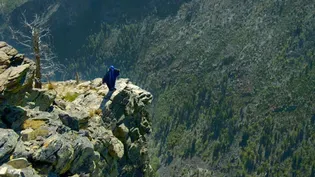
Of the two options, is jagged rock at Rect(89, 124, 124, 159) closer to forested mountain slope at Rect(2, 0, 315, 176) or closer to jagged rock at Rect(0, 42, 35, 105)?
jagged rock at Rect(0, 42, 35, 105)

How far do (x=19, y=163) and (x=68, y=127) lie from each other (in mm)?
8033

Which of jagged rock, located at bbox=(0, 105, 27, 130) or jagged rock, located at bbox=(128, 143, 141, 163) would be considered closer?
jagged rock, located at bbox=(0, 105, 27, 130)

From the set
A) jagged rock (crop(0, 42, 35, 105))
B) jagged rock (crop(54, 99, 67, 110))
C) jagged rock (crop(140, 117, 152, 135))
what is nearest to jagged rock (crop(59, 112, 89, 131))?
jagged rock (crop(54, 99, 67, 110))

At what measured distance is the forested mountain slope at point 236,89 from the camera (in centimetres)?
11581

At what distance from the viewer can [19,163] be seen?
2525cm

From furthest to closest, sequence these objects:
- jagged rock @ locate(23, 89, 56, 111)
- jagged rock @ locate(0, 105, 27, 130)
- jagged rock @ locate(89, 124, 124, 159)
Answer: jagged rock @ locate(89, 124, 124, 159) < jagged rock @ locate(23, 89, 56, 111) < jagged rock @ locate(0, 105, 27, 130)

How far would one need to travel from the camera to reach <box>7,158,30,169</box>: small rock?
24.9 meters

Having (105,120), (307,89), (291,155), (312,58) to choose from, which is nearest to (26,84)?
(105,120)

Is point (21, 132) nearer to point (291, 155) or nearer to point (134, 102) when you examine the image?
point (134, 102)

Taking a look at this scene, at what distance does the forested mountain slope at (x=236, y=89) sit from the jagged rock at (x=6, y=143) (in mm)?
98549

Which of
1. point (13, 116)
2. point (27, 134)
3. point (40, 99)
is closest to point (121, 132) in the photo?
point (40, 99)

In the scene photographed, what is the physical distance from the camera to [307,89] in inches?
4705

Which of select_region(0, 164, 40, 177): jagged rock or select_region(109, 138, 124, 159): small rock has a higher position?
select_region(109, 138, 124, 159): small rock

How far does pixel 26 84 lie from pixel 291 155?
320ft
